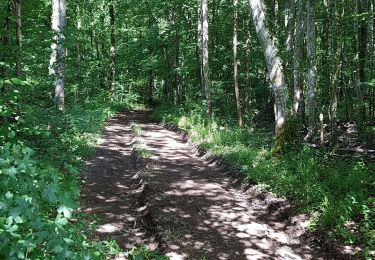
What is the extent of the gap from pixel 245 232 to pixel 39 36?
6178 mm

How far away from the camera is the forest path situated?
6566mm

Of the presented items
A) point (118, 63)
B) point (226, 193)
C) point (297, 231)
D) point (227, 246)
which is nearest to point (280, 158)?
point (226, 193)

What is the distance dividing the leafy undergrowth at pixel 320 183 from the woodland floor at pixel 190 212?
36 cm

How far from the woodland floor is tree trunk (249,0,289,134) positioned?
7.75 feet

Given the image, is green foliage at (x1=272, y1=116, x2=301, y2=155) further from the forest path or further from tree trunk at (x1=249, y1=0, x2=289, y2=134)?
the forest path

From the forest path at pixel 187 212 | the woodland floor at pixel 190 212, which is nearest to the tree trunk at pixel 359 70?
the woodland floor at pixel 190 212

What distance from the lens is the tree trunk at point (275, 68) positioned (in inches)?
420

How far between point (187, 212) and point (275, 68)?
5232 millimetres

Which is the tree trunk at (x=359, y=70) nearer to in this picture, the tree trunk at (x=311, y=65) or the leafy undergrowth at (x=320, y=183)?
the tree trunk at (x=311, y=65)

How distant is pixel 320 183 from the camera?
26.5 ft

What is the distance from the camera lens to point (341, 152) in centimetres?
1217

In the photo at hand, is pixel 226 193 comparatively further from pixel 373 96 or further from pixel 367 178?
pixel 373 96

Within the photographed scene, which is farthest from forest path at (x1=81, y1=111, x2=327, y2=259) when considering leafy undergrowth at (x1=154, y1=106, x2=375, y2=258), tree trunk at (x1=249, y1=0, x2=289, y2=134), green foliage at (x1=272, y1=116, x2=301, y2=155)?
tree trunk at (x1=249, y1=0, x2=289, y2=134)

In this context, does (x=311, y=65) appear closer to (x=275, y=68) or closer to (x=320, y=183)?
(x=275, y=68)
